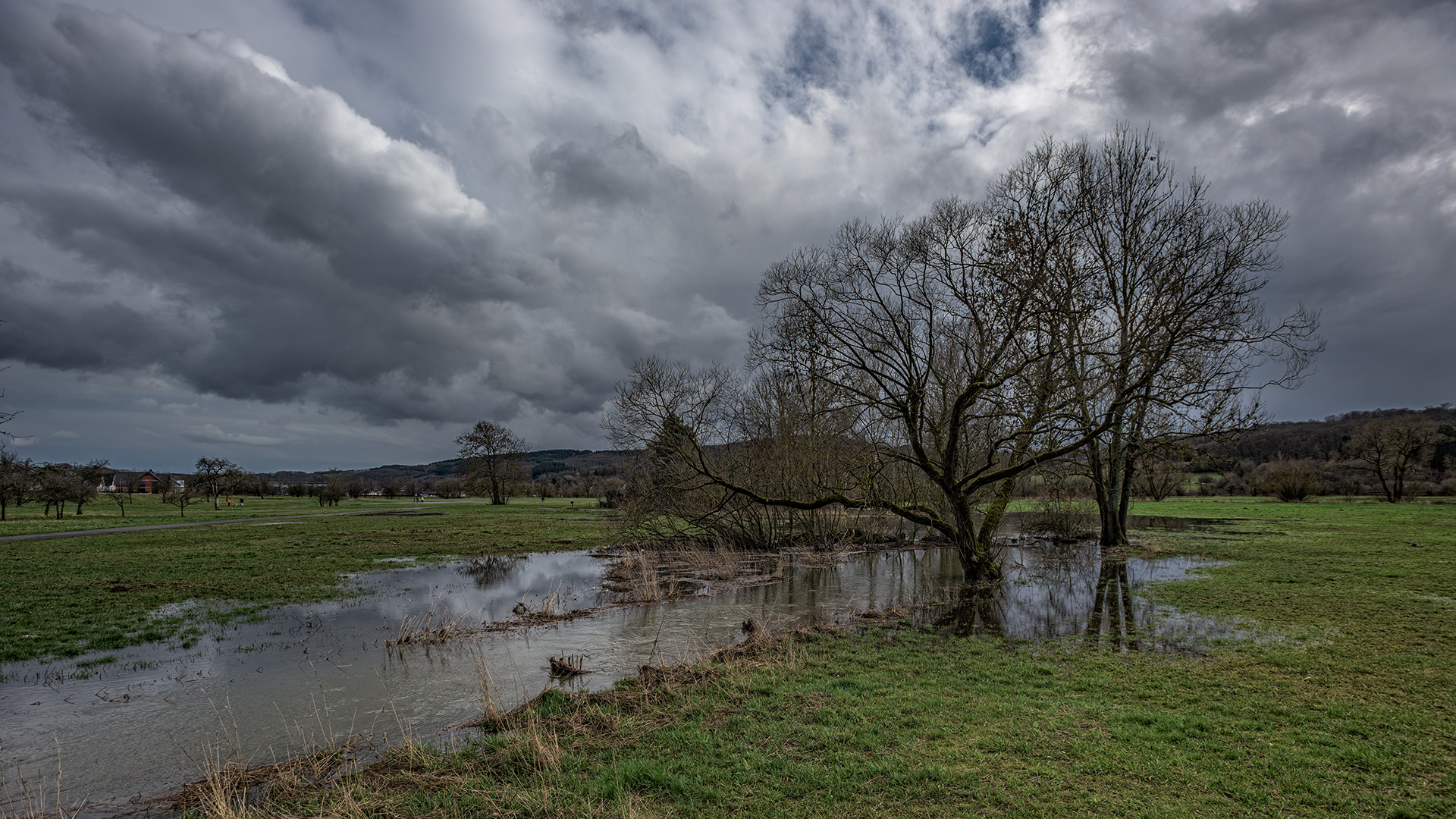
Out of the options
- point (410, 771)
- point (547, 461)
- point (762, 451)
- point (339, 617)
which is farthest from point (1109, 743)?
point (547, 461)

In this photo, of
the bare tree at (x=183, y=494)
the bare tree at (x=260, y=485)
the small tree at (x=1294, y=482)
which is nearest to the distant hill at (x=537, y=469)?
the bare tree at (x=260, y=485)

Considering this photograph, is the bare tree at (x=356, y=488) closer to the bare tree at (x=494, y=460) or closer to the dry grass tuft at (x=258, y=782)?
the bare tree at (x=494, y=460)

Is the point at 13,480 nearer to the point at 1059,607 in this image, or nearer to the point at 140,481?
the point at 1059,607

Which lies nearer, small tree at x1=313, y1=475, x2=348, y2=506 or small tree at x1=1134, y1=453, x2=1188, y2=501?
small tree at x1=1134, y1=453, x2=1188, y2=501

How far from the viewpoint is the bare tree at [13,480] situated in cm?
3656

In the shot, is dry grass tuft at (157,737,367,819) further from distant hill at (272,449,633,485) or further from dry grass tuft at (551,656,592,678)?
distant hill at (272,449,633,485)

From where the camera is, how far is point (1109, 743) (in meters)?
5.82

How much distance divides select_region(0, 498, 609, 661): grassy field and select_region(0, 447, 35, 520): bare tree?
3177 millimetres

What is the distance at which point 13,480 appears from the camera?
37875mm

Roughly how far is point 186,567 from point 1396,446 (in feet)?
252

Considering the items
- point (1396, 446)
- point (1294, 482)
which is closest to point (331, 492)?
point (1294, 482)

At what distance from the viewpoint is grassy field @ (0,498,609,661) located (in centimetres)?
1232

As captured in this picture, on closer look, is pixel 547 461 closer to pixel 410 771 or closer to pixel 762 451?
pixel 762 451

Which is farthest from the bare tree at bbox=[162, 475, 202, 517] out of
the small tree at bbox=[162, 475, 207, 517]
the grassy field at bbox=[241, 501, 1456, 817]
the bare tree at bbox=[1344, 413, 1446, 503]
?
the bare tree at bbox=[1344, 413, 1446, 503]
